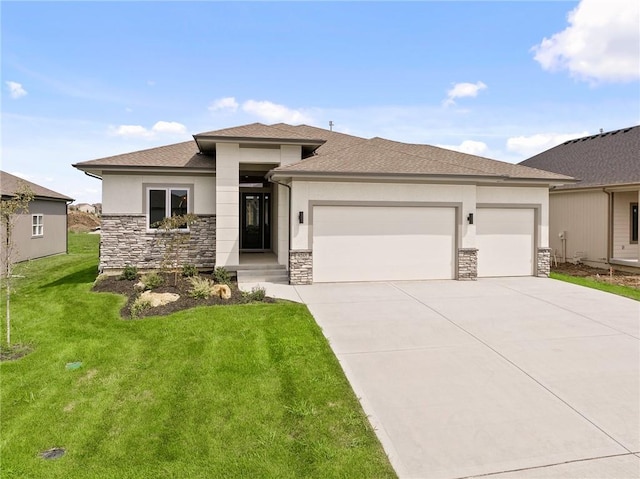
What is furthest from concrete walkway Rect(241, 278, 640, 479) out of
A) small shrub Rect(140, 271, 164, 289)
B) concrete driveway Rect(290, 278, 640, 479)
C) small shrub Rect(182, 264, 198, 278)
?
small shrub Rect(182, 264, 198, 278)

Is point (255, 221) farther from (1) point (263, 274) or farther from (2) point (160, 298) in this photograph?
(2) point (160, 298)

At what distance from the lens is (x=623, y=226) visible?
1532 cm

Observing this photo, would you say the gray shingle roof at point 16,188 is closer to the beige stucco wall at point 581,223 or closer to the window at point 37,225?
the window at point 37,225

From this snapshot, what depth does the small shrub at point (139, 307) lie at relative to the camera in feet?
25.9

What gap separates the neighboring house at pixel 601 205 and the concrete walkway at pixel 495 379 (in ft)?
24.4

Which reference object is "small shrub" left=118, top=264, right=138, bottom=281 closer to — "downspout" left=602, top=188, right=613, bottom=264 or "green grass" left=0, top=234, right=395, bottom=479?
"green grass" left=0, top=234, right=395, bottom=479

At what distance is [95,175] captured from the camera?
1249cm

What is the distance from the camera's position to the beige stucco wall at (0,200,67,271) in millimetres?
16438

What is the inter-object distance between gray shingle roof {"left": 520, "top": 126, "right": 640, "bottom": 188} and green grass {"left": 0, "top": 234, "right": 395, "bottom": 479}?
14.7 metres

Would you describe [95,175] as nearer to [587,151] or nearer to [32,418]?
[32,418]

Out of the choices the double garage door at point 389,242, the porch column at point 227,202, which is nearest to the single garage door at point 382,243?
the double garage door at point 389,242

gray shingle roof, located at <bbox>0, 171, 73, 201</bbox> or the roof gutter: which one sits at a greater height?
gray shingle roof, located at <bbox>0, 171, 73, 201</bbox>

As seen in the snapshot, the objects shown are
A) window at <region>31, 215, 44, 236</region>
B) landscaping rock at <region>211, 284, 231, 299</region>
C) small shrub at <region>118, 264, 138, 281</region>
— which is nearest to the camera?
landscaping rock at <region>211, 284, 231, 299</region>

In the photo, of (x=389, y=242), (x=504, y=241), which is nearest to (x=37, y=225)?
(x=389, y=242)
